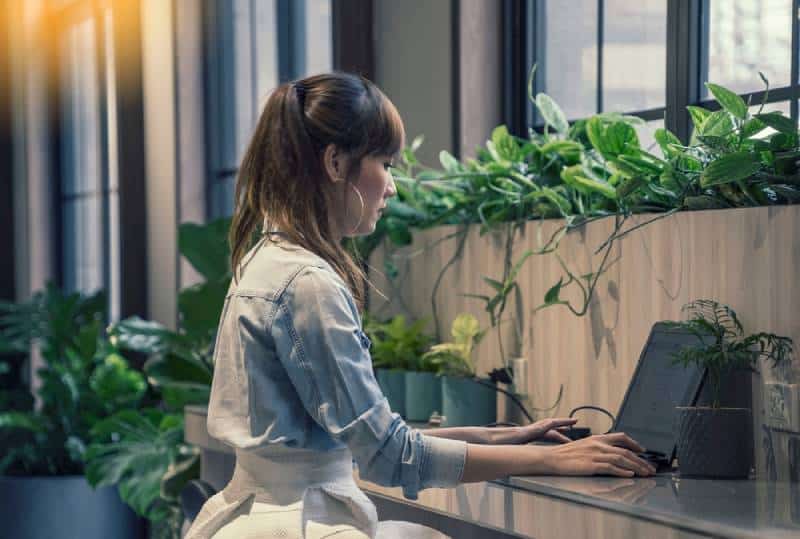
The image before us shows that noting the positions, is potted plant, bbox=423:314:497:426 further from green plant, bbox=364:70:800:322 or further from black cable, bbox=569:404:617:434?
black cable, bbox=569:404:617:434

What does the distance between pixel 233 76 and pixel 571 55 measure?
2688 millimetres

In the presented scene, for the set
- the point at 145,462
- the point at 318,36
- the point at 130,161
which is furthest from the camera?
the point at 130,161

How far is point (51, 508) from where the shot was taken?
536 centimetres

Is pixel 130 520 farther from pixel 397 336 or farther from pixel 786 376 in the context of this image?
pixel 786 376

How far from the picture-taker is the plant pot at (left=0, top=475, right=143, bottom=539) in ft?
17.6

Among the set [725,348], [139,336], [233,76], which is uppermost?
[233,76]

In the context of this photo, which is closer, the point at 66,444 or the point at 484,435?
the point at 484,435

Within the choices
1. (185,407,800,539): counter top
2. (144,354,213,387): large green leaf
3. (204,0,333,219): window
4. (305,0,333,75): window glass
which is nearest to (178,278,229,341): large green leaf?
(144,354,213,387): large green leaf

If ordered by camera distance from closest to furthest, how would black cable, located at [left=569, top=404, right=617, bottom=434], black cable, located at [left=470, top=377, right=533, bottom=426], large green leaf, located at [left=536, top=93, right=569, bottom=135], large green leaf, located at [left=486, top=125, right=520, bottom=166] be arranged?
black cable, located at [left=569, top=404, right=617, bottom=434]
black cable, located at [left=470, top=377, right=533, bottom=426]
large green leaf, located at [left=536, top=93, right=569, bottom=135]
large green leaf, located at [left=486, top=125, right=520, bottom=166]

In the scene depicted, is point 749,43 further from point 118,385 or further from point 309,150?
point 118,385

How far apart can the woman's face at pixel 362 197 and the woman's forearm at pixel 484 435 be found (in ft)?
1.33

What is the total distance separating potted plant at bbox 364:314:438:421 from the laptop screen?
0.73 m

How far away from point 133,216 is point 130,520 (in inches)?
56.9

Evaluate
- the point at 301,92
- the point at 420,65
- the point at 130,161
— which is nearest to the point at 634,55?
the point at 420,65
